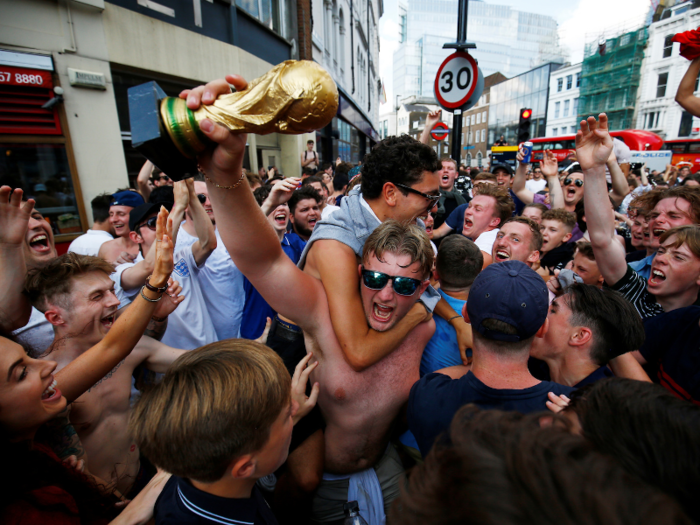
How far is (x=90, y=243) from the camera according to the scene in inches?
143

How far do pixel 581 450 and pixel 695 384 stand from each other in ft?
5.65

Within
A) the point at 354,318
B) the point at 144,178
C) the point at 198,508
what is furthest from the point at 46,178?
the point at 198,508

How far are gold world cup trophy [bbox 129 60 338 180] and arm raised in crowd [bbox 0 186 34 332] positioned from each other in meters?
1.27

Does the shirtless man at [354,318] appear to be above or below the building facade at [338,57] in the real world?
below

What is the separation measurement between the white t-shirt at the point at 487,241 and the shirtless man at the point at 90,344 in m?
2.76

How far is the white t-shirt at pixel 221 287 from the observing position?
309 centimetres

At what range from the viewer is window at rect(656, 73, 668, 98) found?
3252cm

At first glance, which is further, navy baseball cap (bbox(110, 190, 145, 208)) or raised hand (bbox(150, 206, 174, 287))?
navy baseball cap (bbox(110, 190, 145, 208))

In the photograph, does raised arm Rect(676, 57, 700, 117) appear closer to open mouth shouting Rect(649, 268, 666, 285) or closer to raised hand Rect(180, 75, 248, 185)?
open mouth shouting Rect(649, 268, 666, 285)

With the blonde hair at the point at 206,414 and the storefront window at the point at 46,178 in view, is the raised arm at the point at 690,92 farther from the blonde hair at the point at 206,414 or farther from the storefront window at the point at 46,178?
the storefront window at the point at 46,178

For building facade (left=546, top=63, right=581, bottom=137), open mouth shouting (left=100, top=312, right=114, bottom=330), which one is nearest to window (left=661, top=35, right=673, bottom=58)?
building facade (left=546, top=63, right=581, bottom=137)

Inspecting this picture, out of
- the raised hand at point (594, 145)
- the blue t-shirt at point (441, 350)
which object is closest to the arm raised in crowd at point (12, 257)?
the blue t-shirt at point (441, 350)

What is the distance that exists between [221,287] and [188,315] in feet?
1.31

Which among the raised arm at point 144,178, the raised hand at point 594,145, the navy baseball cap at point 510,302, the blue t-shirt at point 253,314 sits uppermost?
the raised hand at point 594,145
